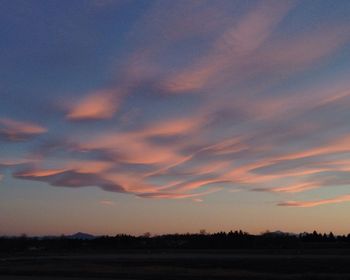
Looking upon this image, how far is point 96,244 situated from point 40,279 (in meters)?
109

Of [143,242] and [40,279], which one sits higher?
[143,242]

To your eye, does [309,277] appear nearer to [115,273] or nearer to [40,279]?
[115,273]

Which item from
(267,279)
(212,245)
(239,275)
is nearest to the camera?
(267,279)

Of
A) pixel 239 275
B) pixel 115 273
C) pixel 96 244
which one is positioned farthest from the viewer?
pixel 96 244

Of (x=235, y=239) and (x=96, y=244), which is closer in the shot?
(x=235, y=239)

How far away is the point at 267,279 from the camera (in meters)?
39.3

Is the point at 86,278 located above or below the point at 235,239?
below

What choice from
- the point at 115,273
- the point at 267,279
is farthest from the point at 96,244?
the point at 267,279

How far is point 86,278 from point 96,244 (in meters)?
109

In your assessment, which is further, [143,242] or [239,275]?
[143,242]

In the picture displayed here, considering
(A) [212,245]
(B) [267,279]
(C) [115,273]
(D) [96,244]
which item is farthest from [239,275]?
(D) [96,244]

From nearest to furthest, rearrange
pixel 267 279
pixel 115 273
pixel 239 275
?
pixel 267 279, pixel 239 275, pixel 115 273

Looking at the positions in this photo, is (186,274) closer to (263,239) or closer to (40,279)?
(40,279)

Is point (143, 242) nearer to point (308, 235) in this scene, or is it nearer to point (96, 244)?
point (96, 244)
